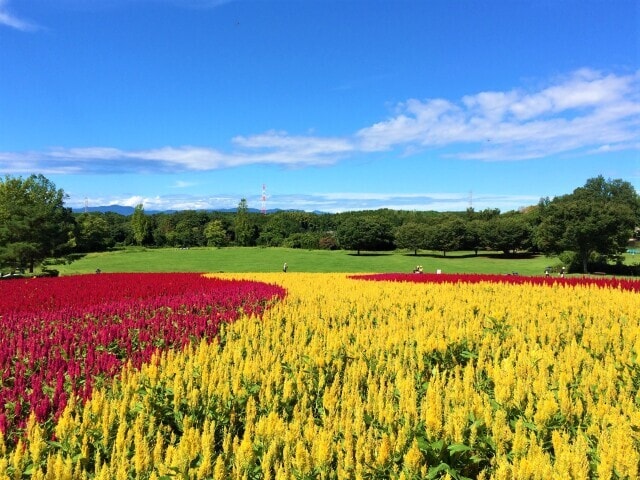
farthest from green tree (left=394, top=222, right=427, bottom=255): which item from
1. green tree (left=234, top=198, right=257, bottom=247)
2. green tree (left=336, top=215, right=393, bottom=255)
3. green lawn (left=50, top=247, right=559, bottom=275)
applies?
green tree (left=234, top=198, right=257, bottom=247)

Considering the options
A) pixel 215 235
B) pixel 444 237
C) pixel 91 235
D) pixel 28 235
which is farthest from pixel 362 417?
pixel 215 235

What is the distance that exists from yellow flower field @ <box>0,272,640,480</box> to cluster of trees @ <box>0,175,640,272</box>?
2784 centimetres

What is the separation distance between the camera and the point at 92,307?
999 centimetres

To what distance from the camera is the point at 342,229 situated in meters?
80.6

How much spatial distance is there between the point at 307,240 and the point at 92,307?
83.1 metres

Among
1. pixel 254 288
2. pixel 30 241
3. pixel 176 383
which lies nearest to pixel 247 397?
pixel 176 383

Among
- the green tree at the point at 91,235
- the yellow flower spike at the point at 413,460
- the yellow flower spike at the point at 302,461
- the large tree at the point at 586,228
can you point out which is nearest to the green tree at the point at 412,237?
the large tree at the point at 586,228

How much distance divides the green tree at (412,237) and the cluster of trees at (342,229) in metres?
0.18

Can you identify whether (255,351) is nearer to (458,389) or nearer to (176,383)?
(176,383)

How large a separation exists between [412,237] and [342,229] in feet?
43.2

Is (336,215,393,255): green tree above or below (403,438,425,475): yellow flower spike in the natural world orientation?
above

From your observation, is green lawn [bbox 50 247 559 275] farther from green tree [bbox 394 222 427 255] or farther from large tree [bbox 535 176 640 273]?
green tree [bbox 394 222 427 255]

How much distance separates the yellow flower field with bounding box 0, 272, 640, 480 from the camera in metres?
3.15

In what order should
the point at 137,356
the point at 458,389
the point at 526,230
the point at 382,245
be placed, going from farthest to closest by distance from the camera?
the point at 382,245
the point at 526,230
the point at 137,356
the point at 458,389
